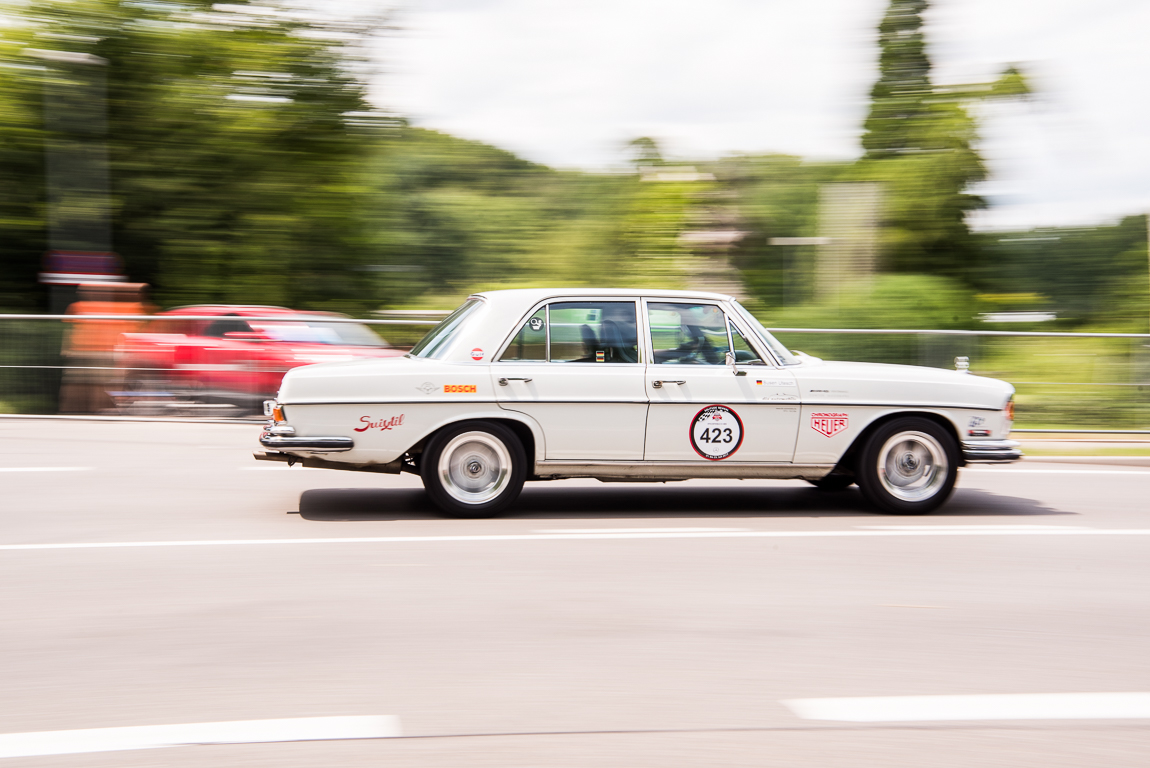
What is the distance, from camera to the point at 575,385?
22.7ft

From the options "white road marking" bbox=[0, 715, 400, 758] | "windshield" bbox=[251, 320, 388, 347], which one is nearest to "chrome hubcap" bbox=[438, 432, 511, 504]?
"white road marking" bbox=[0, 715, 400, 758]

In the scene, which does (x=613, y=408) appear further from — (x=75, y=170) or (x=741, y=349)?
(x=75, y=170)

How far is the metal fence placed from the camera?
39.1ft

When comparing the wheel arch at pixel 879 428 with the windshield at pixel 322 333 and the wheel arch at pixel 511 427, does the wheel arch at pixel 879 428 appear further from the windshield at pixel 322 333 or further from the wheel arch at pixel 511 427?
the windshield at pixel 322 333

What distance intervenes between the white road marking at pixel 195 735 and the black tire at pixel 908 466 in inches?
181

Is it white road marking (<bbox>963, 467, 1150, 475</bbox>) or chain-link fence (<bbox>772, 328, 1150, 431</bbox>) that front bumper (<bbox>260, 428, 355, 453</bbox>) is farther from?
chain-link fence (<bbox>772, 328, 1150, 431</bbox>)

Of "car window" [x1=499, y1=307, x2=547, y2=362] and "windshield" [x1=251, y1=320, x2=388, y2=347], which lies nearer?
"car window" [x1=499, y1=307, x2=547, y2=362]

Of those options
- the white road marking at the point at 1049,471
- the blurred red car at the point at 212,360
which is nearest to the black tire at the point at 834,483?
the white road marking at the point at 1049,471

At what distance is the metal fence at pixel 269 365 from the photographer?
1191 cm

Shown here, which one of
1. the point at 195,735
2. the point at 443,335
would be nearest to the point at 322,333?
the point at 443,335

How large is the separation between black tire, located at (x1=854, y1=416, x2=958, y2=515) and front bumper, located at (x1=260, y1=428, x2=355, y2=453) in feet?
11.6

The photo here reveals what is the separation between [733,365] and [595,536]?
1.54 metres

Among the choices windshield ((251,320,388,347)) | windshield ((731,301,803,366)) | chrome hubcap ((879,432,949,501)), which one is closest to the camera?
windshield ((731,301,803,366))

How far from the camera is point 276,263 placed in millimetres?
20500
